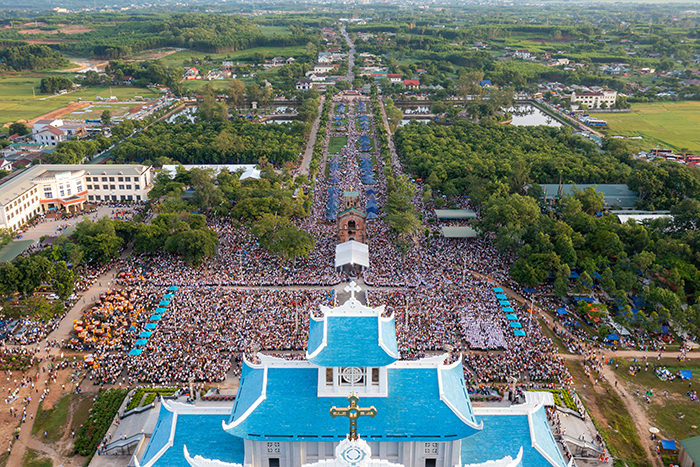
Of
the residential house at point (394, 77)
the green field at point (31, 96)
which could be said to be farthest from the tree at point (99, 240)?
the residential house at point (394, 77)

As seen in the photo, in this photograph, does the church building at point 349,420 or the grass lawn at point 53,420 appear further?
the grass lawn at point 53,420

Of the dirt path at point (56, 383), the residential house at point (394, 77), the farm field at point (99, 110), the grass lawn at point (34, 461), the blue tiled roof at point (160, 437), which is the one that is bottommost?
the farm field at point (99, 110)

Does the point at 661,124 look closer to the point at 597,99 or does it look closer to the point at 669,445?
the point at 597,99

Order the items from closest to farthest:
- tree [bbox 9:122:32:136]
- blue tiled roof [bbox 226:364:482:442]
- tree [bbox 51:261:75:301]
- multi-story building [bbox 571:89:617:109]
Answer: blue tiled roof [bbox 226:364:482:442] → tree [bbox 51:261:75:301] → tree [bbox 9:122:32:136] → multi-story building [bbox 571:89:617:109]

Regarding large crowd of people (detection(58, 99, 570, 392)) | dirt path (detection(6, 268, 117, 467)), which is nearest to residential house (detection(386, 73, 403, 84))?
large crowd of people (detection(58, 99, 570, 392))

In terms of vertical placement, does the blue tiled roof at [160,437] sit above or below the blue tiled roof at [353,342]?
below

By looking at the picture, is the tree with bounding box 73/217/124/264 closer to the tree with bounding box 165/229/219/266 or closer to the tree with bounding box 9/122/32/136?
the tree with bounding box 165/229/219/266

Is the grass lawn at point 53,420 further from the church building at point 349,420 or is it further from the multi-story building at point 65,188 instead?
the multi-story building at point 65,188

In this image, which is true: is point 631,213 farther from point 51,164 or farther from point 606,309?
point 51,164
